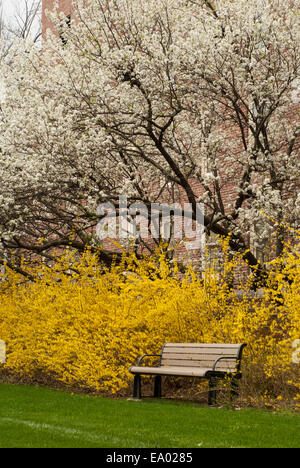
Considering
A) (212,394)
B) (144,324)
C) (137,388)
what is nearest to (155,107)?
(144,324)

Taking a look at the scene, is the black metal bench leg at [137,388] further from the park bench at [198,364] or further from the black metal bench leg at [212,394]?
the black metal bench leg at [212,394]

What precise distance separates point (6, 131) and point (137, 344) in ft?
18.1

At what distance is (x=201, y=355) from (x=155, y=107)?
217 inches

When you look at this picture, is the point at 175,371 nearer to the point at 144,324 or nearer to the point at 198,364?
the point at 198,364

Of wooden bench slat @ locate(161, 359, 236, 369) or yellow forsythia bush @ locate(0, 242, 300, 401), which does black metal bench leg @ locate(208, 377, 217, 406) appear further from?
yellow forsythia bush @ locate(0, 242, 300, 401)

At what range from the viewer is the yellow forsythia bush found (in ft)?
28.6

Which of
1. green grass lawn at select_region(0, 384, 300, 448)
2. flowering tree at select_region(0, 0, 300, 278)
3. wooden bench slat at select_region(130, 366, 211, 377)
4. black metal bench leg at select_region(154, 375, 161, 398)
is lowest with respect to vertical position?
black metal bench leg at select_region(154, 375, 161, 398)

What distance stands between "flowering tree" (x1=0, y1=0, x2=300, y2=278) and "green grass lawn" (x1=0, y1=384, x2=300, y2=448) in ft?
13.4

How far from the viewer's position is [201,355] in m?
9.06

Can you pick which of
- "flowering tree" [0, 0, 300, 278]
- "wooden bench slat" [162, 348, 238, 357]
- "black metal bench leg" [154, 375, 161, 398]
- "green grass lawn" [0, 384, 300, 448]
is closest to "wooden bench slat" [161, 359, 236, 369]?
"wooden bench slat" [162, 348, 238, 357]

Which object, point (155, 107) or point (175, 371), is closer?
point (175, 371)

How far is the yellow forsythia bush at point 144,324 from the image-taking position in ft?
28.6

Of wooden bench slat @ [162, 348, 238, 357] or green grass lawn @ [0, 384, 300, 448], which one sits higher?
wooden bench slat @ [162, 348, 238, 357]
